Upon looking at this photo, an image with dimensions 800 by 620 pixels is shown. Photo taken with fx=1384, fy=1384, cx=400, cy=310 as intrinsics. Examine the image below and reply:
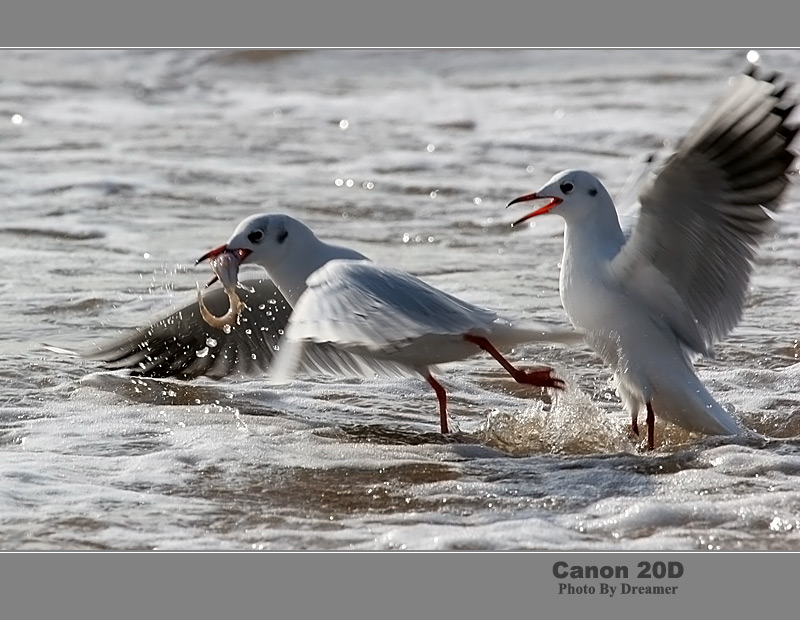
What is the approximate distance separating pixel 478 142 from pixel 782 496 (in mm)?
7425

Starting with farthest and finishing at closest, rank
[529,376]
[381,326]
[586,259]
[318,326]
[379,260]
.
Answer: [379,260] → [529,376] → [586,259] → [381,326] → [318,326]

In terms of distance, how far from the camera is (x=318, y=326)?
14.1 feet

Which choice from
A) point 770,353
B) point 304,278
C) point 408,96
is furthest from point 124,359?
point 408,96

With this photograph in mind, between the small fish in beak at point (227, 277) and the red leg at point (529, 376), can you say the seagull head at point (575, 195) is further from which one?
the small fish in beak at point (227, 277)

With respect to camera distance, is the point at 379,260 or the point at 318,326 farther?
the point at 379,260

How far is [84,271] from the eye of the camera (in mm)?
7680

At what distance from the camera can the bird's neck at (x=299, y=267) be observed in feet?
17.9

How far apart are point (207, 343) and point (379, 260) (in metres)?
2.21

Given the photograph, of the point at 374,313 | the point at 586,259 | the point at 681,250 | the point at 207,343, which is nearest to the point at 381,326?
the point at 374,313

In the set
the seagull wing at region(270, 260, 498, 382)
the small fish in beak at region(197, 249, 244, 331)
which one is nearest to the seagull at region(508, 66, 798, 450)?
the seagull wing at region(270, 260, 498, 382)

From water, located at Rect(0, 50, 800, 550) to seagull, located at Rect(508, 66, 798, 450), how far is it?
0.70 ft

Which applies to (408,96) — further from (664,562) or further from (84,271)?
(664,562)

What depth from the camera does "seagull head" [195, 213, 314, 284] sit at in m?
5.42

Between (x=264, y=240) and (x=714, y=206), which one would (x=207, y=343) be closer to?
(x=264, y=240)
